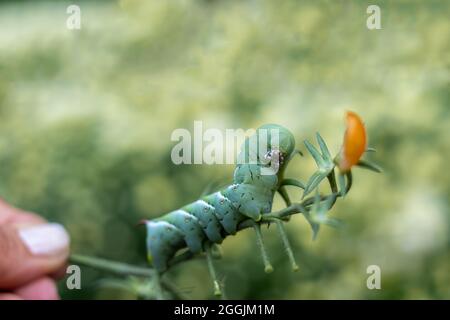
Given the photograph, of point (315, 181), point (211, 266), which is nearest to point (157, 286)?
point (211, 266)

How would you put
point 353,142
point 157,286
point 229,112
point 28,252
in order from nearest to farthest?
point 353,142
point 157,286
point 28,252
point 229,112

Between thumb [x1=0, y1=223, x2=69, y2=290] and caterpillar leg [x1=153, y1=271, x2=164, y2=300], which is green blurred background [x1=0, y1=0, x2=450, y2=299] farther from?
caterpillar leg [x1=153, y1=271, x2=164, y2=300]

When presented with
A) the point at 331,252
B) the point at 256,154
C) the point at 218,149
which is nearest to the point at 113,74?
the point at 218,149

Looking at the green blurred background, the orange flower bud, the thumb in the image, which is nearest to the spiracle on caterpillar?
the orange flower bud

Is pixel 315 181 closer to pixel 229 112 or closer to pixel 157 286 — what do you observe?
pixel 157 286
